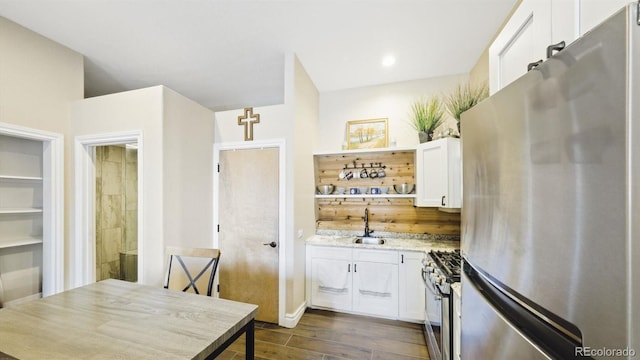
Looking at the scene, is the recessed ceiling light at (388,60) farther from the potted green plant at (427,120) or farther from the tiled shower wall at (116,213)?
the tiled shower wall at (116,213)

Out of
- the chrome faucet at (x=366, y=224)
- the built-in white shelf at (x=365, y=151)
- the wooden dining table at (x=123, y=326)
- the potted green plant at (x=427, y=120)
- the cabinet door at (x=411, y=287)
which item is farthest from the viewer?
the chrome faucet at (x=366, y=224)

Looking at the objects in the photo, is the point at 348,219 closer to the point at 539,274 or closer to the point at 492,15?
the point at 492,15

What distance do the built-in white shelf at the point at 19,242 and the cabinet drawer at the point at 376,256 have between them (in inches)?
133

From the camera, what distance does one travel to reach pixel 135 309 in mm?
1414

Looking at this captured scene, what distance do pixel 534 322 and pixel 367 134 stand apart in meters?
3.03

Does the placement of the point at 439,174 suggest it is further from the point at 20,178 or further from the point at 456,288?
the point at 20,178

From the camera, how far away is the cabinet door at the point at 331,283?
115 inches

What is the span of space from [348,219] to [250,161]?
5.19 ft

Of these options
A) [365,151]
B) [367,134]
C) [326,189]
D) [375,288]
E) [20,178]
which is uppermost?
[367,134]

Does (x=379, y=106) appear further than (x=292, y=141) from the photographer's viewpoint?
Yes

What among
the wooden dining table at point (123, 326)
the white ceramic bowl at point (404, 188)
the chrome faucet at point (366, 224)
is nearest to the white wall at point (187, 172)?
the wooden dining table at point (123, 326)

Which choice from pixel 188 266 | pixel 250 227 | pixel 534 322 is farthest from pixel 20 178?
pixel 534 322

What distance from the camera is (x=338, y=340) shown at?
2.40 metres

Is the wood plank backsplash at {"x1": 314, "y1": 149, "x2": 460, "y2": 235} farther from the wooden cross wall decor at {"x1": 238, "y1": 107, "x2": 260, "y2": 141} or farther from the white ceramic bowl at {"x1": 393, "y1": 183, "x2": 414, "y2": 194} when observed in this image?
the wooden cross wall decor at {"x1": 238, "y1": 107, "x2": 260, "y2": 141}
